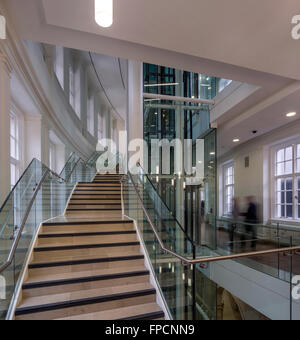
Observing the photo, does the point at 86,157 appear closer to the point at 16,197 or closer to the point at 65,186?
the point at 65,186

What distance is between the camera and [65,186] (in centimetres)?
634

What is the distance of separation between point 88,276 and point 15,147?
4.36m

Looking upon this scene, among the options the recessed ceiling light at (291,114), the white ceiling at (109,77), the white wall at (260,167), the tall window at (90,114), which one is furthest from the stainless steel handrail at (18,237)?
the tall window at (90,114)

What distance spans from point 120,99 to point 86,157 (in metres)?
7.94

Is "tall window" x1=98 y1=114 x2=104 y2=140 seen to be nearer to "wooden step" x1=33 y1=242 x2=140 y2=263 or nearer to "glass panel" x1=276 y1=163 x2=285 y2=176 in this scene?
"glass panel" x1=276 y1=163 x2=285 y2=176

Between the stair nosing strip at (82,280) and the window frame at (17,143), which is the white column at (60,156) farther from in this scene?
the stair nosing strip at (82,280)

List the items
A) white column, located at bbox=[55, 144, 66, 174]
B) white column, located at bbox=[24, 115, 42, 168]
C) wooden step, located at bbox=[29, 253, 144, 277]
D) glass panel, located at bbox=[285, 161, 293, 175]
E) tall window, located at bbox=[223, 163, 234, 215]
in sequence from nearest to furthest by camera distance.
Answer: wooden step, located at bbox=[29, 253, 144, 277] < white column, located at bbox=[24, 115, 42, 168] < glass panel, located at bbox=[285, 161, 293, 175] < white column, located at bbox=[55, 144, 66, 174] < tall window, located at bbox=[223, 163, 234, 215]

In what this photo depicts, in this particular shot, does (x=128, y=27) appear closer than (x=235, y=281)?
Yes

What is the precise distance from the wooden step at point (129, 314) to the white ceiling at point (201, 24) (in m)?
3.67


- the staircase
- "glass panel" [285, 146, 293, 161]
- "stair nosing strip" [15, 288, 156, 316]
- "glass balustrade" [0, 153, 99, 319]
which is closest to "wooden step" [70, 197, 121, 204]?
"glass balustrade" [0, 153, 99, 319]

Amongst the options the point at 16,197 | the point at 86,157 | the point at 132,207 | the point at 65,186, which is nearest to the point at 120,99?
the point at 86,157

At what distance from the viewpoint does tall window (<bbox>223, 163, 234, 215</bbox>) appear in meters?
12.0

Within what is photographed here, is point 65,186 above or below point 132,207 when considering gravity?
above

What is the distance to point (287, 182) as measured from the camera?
803 centimetres
